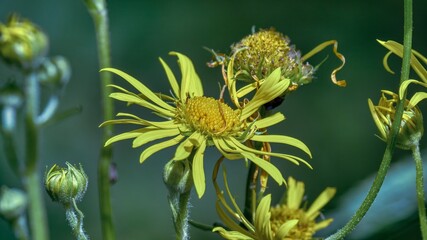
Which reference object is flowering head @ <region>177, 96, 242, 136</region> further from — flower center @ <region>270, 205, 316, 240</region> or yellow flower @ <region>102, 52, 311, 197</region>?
flower center @ <region>270, 205, 316, 240</region>

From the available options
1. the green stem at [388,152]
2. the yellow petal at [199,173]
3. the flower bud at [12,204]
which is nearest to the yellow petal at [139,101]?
the yellow petal at [199,173]

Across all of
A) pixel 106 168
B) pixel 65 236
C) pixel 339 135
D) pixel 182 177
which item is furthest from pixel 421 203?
pixel 339 135

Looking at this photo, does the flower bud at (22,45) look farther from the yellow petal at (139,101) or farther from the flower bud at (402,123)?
the flower bud at (402,123)

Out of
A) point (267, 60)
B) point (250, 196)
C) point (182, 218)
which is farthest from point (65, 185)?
point (267, 60)

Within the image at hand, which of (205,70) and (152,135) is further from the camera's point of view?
(205,70)

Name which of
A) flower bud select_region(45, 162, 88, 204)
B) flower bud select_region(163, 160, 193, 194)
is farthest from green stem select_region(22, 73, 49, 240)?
flower bud select_region(163, 160, 193, 194)

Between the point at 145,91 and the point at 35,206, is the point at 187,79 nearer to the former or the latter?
the point at 145,91

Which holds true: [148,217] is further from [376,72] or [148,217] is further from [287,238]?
[287,238]
